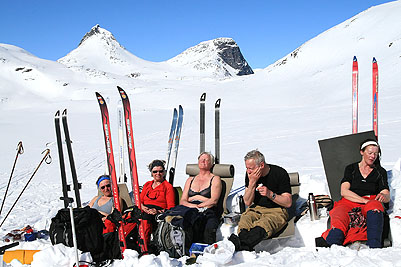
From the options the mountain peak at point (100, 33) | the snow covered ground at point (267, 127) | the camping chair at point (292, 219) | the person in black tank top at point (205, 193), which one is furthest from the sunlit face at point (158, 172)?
the mountain peak at point (100, 33)

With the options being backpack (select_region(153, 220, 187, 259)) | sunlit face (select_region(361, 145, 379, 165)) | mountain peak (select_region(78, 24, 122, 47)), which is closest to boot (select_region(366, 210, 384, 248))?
sunlit face (select_region(361, 145, 379, 165))

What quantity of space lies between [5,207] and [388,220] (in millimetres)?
6231

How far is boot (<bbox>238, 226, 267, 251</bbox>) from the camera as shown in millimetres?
3623

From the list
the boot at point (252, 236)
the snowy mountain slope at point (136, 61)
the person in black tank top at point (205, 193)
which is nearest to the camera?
the boot at point (252, 236)

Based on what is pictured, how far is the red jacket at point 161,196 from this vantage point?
14.9 ft

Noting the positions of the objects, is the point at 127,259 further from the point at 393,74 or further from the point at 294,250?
the point at 393,74

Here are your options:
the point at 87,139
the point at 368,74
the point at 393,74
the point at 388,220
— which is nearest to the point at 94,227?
the point at 388,220

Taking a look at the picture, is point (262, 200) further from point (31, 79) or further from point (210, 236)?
point (31, 79)

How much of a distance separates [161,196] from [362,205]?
7.57ft

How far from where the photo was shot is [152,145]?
1375 cm

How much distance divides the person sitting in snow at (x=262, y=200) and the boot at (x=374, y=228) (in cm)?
86

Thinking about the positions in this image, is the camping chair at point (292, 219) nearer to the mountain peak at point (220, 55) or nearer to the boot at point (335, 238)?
the boot at point (335, 238)

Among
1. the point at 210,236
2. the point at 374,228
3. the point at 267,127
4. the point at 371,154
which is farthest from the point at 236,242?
the point at 267,127

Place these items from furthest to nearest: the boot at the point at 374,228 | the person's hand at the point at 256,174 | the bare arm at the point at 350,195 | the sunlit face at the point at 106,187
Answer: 1. the sunlit face at the point at 106,187
2. the person's hand at the point at 256,174
3. the bare arm at the point at 350,195
4. the boot at the point at 374,228
